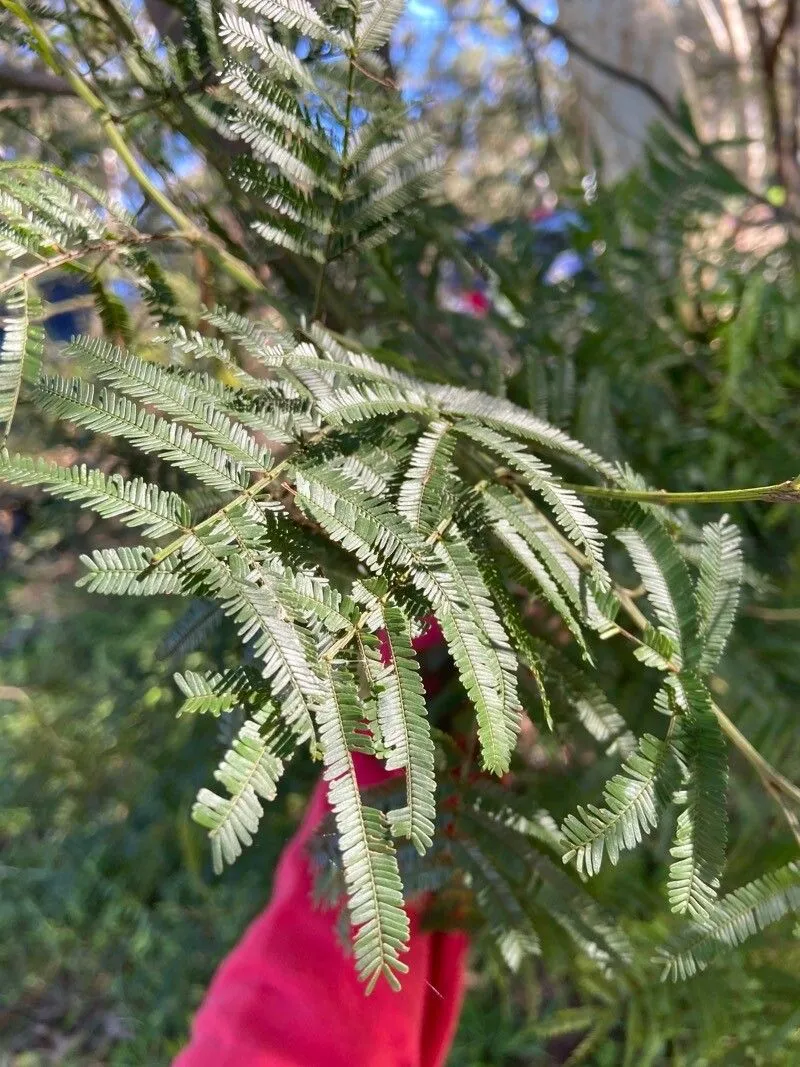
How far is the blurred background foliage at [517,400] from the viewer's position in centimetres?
62

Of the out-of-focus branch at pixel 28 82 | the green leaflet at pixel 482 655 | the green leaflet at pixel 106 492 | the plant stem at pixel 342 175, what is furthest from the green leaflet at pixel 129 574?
the out-of-focus branch at pixel 28 82

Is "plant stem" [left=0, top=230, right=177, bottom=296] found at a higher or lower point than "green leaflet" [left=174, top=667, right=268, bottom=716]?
higher

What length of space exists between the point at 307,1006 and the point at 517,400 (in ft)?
1.74

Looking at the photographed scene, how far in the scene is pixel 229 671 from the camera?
32cm

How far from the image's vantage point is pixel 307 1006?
53 centimetres

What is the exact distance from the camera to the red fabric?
20.2 inches

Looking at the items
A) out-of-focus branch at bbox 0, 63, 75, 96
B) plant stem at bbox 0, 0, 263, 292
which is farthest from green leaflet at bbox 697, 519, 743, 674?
out-of-focus branch at bbox 0, 63, 75, 96

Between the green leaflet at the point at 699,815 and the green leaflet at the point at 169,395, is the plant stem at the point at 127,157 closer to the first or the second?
the green leaflet at the point at 169,395

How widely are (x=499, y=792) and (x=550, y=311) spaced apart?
534 mm

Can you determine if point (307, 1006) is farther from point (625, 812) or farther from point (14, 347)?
point (14, 347)

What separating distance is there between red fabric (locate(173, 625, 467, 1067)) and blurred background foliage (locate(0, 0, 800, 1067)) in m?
0.18

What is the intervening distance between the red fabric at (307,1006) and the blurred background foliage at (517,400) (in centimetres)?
18

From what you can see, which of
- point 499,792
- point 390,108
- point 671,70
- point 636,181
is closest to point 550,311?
point 636,181

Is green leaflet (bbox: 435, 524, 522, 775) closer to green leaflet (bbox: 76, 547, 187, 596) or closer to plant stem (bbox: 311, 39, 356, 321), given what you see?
green leaflet (bbox: 76, 547, 187, 596)
